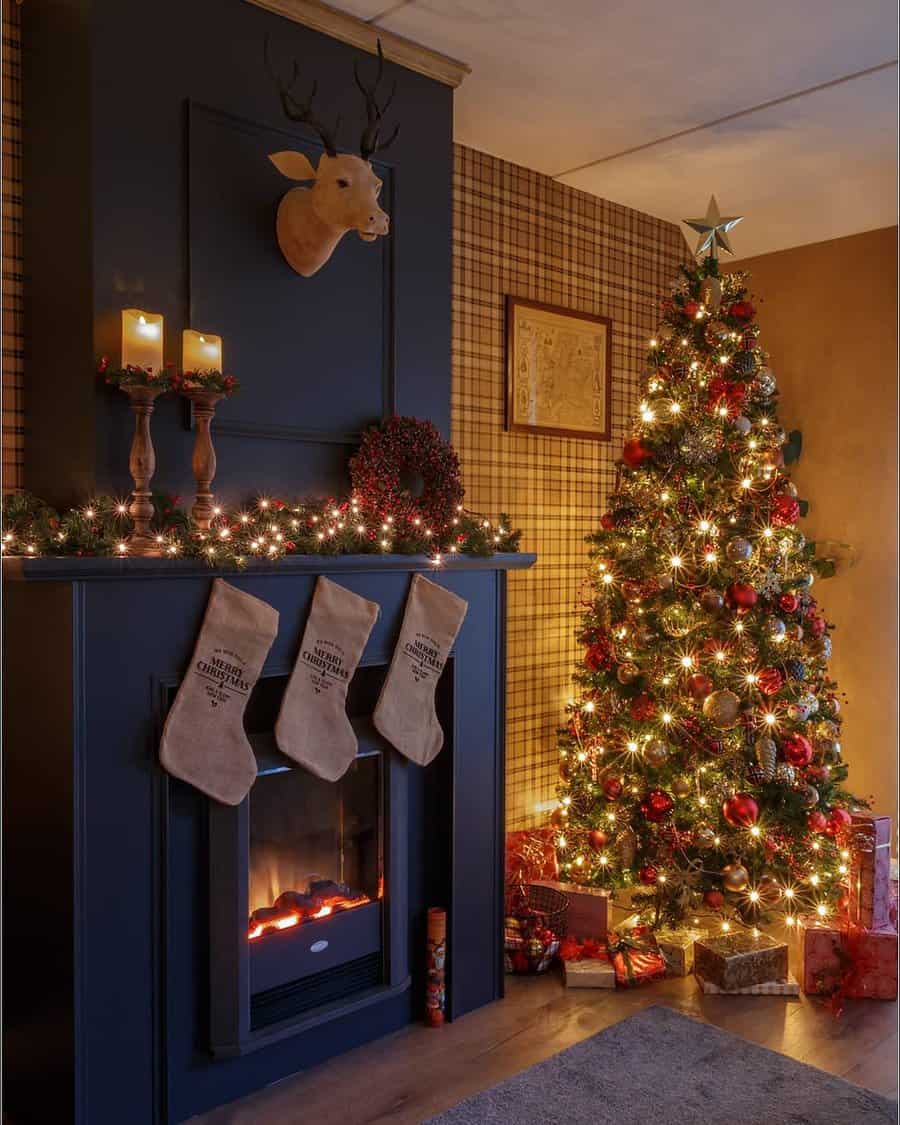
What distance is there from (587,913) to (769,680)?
37.4 inches

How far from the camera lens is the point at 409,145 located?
2928 millimetres

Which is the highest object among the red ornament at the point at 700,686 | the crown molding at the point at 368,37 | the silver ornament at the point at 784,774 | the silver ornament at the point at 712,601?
the crown molding at the point at 368,37

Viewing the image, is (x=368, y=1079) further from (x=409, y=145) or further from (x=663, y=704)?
(x=409, y=145)

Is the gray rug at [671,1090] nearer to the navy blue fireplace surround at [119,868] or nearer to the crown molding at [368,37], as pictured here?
the navy blue fireplace surround at [119,868]

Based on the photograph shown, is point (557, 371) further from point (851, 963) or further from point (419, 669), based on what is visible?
point (851, 963)

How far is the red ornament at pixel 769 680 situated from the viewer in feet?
10.1

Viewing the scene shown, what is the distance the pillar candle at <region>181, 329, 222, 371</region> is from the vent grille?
1525 millimetres

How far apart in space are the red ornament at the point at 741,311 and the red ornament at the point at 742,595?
2.93 ft

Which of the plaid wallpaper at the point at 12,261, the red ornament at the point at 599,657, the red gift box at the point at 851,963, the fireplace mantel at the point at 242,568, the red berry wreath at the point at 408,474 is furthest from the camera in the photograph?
the red ornament at the point at 599,657

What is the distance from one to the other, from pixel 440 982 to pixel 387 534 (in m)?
1.24

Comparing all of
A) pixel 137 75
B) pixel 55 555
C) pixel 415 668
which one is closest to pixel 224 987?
pixel 415 668

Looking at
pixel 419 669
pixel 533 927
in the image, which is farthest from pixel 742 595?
pixel 533 927

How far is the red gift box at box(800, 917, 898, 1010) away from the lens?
2.85 metres

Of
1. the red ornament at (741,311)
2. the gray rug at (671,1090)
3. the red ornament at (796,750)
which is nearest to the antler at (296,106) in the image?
the red ornament at (741,311)
